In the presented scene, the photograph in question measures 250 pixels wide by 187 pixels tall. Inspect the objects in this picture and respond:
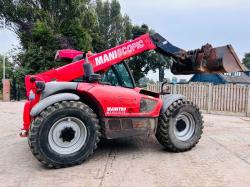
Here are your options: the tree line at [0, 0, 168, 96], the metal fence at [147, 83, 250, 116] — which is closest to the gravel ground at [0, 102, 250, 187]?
the metal fence at [147, 83, 250, 116]

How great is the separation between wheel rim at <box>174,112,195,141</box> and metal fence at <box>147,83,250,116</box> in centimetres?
939

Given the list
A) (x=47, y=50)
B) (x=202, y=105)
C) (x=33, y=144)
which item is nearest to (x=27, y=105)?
(x=33, y=144)

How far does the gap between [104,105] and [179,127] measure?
1.87 m

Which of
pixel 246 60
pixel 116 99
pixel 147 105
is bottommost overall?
pixel 147 105

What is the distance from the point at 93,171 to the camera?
4.97m

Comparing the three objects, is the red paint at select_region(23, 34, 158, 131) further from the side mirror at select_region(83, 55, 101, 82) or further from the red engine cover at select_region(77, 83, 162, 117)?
the side mirror at select_region(83, 55, 101, 82)

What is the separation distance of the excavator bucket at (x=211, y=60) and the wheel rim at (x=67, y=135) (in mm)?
3045

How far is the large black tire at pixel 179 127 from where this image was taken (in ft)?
20.5

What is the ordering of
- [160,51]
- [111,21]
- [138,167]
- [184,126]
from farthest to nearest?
[111,21]
[160,51]
[184,126]
[138,167]

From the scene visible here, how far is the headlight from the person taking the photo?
606 cm

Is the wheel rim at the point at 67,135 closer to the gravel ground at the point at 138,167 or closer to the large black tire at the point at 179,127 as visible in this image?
the gravel ground at the point at 138,167

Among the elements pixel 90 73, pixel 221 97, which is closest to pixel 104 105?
pixel 90 73

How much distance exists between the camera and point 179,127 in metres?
6.59

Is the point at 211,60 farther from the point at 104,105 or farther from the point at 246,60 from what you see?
the point at 246,60
